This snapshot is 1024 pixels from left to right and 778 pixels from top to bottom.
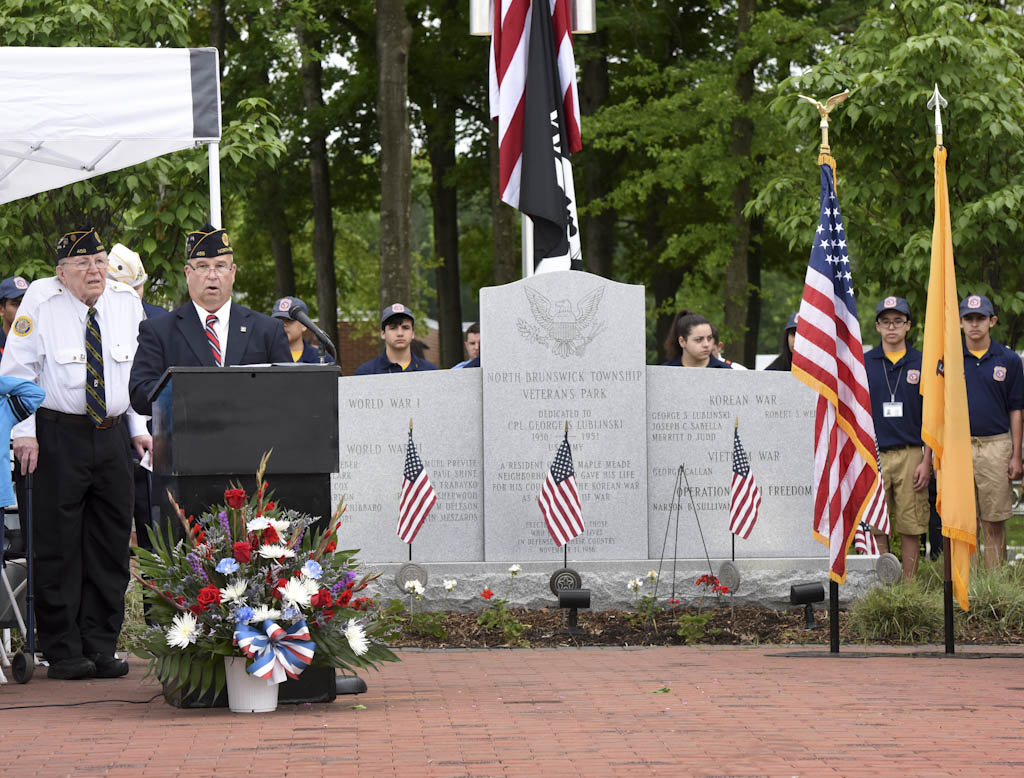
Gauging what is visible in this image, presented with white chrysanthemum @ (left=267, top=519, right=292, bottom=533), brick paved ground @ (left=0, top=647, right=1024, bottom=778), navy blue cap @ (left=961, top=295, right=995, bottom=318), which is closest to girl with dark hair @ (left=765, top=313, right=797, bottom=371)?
navy blue cap @ (left=961, top=295, right=995, bottom=318)

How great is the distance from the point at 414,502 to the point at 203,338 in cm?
366

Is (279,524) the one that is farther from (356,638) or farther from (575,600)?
(575,600)

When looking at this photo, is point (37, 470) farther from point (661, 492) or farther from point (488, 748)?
point (661, 492)

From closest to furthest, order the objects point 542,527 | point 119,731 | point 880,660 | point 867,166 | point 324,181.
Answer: point 119,731, point 880,660, point 542,527, point 867,166, point 324,181

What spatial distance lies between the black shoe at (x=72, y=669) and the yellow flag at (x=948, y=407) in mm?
4975

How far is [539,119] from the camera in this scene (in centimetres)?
1317

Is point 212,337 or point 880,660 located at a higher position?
point 212,337

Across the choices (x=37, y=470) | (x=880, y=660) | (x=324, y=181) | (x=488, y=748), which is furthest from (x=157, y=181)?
(x=324, y=181)

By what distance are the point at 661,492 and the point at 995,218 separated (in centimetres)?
486

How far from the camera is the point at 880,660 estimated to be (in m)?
9.41

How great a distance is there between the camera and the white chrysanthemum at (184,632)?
277 inches

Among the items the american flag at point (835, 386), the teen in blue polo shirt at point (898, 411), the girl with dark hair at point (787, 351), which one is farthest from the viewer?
the girl with dark hair at point (787, 351)

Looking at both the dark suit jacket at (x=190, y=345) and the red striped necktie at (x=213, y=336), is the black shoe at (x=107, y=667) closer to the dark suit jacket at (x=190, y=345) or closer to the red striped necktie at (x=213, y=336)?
the dark suit jacket at (x=190, y=345)

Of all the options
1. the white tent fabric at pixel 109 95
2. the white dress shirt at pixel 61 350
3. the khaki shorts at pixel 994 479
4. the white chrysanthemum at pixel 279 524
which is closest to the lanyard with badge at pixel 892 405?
the khaki shorts at pixel 994 479
